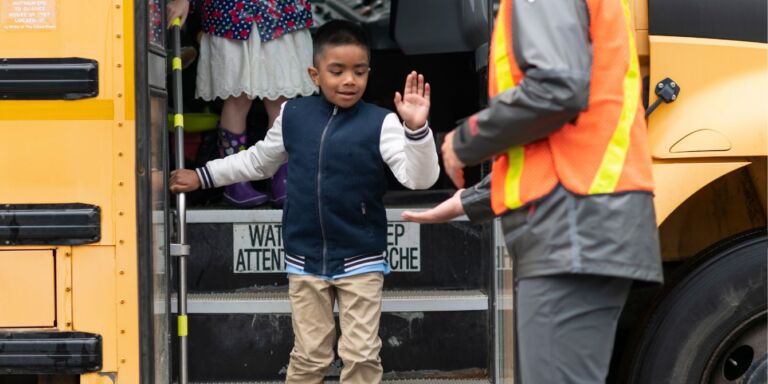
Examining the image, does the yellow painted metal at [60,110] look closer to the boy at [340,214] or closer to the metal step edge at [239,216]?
the boy at [340,214]

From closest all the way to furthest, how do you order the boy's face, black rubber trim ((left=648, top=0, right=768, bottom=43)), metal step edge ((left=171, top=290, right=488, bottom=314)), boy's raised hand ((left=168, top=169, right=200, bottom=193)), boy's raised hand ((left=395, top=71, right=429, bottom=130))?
1. boy's raised hand ((left=395, top=71, right=429, bottom=130))
2. black rubber trim ((left=648, top=0, right=768, bottom=43))
3. the boy's face
4. boy's raised hand ((left=168, top=169, right=200, bottom=193))
5. metal step edge ((left=171, top=290, right=488, bottom=314))

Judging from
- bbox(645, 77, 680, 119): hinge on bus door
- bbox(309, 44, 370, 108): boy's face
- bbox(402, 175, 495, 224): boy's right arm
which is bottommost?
bbox(402, 175, 495, 224): boy's right arm

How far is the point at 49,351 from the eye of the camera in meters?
2.79

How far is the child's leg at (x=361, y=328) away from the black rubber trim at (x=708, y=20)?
3.24 feet

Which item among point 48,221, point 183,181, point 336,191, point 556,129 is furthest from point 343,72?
point 556,129

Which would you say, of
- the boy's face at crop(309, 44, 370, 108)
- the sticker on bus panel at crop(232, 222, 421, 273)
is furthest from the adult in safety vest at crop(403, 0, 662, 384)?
the sticker on bus panel at crop(232, 222, 421, 273)

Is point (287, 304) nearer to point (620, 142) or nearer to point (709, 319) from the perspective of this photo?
point (709, 319)

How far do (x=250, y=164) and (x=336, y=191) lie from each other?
11.6 inches

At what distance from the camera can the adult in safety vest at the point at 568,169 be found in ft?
6.56

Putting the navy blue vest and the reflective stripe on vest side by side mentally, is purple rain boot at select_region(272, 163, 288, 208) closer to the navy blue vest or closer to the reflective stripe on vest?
the navy blue vest

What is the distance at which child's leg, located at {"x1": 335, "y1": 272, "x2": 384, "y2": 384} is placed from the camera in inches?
120

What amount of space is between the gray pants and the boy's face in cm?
109

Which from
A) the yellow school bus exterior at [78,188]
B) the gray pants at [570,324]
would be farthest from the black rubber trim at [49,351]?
the gray pants at [570,324]

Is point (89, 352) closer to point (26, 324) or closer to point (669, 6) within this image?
point (26, 324)
